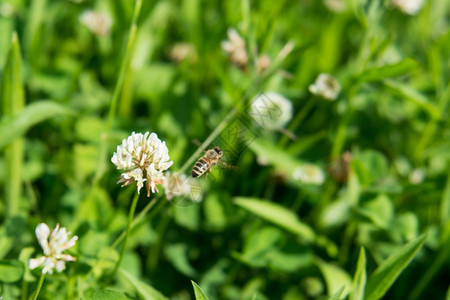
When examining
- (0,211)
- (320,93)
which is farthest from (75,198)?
(320,93)

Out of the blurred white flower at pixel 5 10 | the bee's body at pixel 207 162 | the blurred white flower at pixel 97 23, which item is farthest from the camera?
the blurred white flower at pixel 97 23

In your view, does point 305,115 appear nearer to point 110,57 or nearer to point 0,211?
point 110,57

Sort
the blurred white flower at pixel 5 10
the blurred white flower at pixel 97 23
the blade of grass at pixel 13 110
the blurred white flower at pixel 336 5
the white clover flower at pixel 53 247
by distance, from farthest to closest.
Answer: the blurred white flower at pixel 336 5, the blurred white flower at pixel 97 23, the blurred white flower at pixel 5 10, the blade of grass at pixel 13 110, the white clover flower at pixel 53 247

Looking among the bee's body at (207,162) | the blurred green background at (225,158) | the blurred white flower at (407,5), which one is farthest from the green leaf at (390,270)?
the blurred white flower at (407,5)

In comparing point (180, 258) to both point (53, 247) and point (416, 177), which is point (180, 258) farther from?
point (416, 177)

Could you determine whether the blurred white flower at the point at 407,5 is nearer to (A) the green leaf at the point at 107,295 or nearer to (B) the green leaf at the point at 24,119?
(B) the green leaf at the point at 24,119
